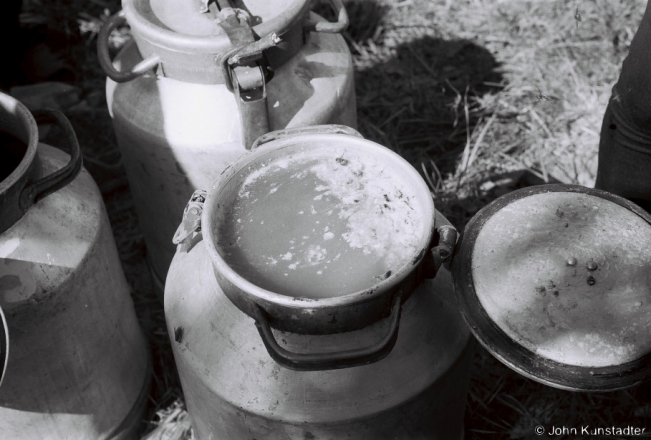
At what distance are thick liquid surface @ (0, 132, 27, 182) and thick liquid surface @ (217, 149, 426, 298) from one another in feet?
2.22

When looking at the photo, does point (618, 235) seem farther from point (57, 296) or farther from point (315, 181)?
point (57, 296)

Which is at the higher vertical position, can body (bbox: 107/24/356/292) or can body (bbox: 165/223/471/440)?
can body (bbox: 107/24/356/292)

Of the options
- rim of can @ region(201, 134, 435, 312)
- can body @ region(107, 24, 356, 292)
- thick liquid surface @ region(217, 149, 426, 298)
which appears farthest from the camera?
can body @ region(107, 24, 356, 292)

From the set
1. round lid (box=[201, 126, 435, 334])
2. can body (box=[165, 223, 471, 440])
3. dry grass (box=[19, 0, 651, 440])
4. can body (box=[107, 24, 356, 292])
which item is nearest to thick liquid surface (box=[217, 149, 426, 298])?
round lid (box=[201, 126, 435, 334])

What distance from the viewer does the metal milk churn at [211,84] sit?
164 centimetres

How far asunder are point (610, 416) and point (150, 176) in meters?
1.46

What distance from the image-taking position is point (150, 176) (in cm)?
191

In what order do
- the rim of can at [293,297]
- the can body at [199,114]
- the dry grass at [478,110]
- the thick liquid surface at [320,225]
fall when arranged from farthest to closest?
the dry grass at [478,110] → the can body at [199,114] → the thick liquid surface at [320,225] → the rim of can at [293,297]

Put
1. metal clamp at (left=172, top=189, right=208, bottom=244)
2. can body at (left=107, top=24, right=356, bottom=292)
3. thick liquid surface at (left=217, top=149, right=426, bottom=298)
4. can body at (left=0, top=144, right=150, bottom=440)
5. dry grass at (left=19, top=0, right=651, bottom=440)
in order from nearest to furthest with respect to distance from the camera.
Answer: thick liquid surface at (left=217, top=149, right=426, bottom=298)
metal clamp at (left=172, top=189, right=208, bottom=244)
can body at (left=0, top=144, right=150, bottom=440)
can body at (left=107, top=24, right=356, bottom=292)
dry grass at (left=19, top=0, right=651, bottom=440)

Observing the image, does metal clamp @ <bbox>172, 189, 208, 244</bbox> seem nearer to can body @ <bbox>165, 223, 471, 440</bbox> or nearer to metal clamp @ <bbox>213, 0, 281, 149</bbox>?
can body @ <bbox>165, 223, 471, 440</bbox>

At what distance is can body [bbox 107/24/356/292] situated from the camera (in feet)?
5.75

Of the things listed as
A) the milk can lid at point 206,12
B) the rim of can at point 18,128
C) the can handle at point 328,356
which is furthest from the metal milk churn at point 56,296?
the can handle at point 328,356

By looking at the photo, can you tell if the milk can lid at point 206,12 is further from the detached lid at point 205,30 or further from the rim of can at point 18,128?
the rim of can at point 18,128

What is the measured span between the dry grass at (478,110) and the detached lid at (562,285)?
33.3 inches
